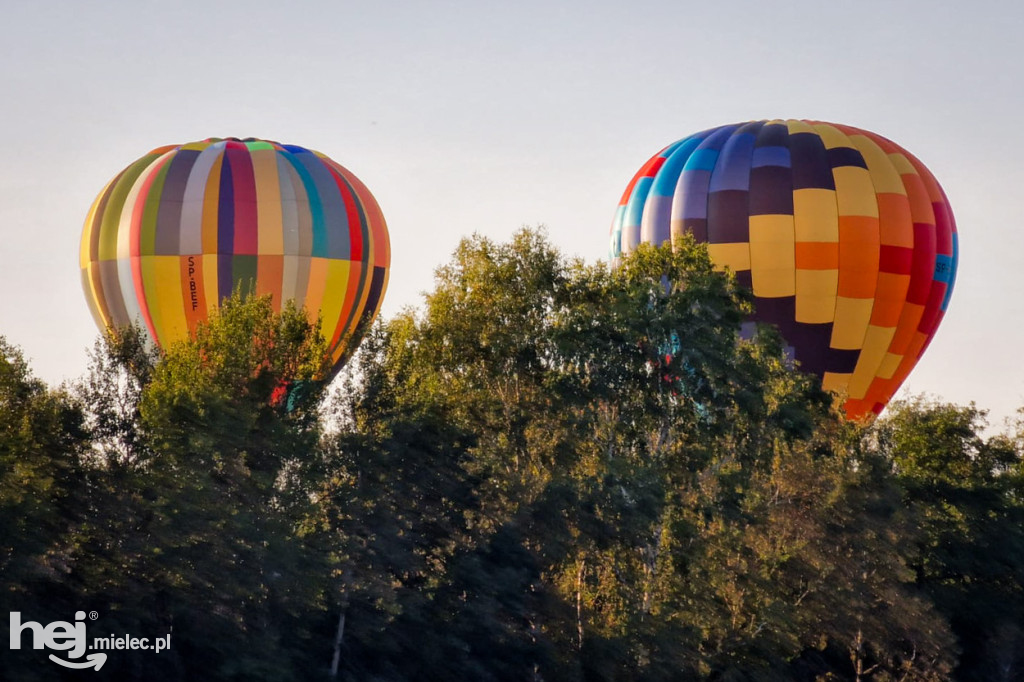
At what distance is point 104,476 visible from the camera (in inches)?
1645

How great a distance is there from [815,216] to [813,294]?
2200 mm

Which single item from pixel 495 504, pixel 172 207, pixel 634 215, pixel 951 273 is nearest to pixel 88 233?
pixel 172 207

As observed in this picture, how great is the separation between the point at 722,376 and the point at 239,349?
1146 centimetres

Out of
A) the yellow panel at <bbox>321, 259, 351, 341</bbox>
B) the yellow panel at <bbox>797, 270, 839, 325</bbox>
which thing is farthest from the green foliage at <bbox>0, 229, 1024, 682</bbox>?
the yellow panel at <bbox>321, 259, 351, 341</bbox>

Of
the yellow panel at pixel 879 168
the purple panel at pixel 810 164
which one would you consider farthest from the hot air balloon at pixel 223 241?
the yellow panel at pixel 879 168

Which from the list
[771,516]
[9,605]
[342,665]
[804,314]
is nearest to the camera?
[9,605]

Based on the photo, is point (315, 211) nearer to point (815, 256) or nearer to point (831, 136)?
point (815, 256)

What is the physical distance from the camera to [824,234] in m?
53.3

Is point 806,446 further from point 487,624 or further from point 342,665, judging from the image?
point 342,665

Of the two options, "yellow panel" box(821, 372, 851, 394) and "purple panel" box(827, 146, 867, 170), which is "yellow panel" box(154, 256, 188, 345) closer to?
"yellow panel" box(821, 372, 851, 394)

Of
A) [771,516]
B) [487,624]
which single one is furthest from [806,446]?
[487,624]

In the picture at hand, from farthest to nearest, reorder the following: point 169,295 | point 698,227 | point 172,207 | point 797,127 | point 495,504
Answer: point 797,127
point 172,207
point 169,295
point 698,227
point 495,504

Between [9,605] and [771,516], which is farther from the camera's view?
[771,516]

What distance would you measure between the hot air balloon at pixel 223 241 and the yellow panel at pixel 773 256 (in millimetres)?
11246
